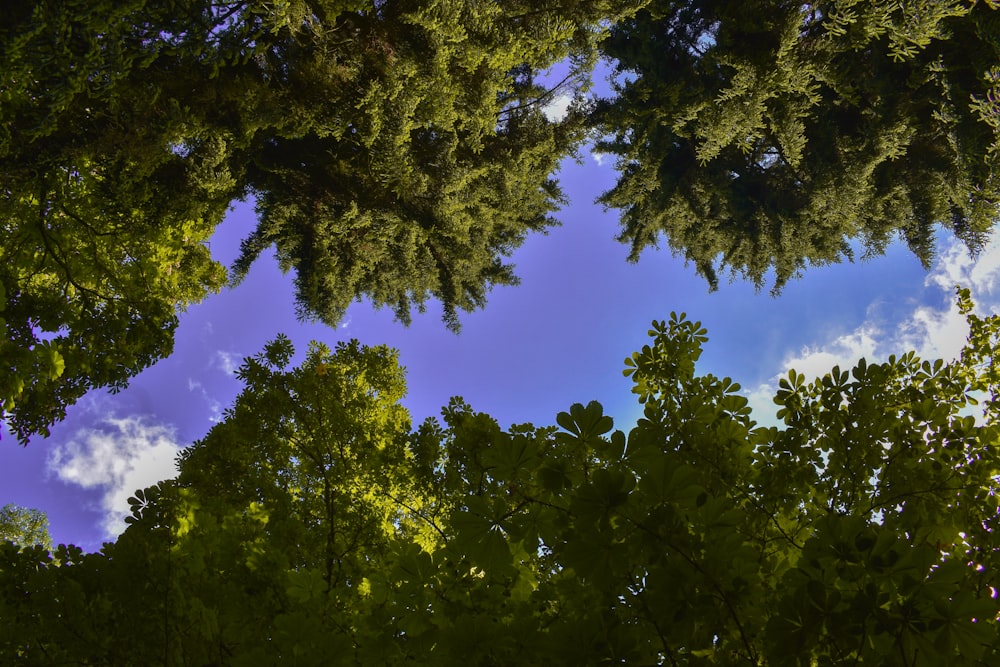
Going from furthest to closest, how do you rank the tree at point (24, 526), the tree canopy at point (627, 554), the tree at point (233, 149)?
the tree at point (24, 526) < the tree at point (233, 149) < the tree canopy at point (627, 554)

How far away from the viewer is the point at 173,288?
5980 millimetres

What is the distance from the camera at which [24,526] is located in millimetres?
7965

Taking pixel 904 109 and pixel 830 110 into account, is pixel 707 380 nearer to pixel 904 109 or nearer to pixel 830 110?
pixel 904 109

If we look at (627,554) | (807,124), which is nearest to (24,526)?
(627,554)

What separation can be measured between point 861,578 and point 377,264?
7.32m

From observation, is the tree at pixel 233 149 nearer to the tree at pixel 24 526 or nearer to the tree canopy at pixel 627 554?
the tree canopy at pixel 627 554

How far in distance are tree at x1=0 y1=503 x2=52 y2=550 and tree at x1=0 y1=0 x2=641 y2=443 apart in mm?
4922

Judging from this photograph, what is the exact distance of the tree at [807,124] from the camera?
5.32m

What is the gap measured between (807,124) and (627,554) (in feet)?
26.5

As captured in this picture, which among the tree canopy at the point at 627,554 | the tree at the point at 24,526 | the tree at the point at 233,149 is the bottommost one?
the tree canopy at the point at 627,554

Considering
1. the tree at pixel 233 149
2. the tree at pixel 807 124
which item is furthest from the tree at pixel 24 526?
the tree at pixel 807 124

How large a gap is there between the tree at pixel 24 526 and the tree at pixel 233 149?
492 cm

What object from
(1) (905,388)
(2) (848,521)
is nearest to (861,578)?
(2) (848,521)

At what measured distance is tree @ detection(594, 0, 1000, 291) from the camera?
5.32 m
